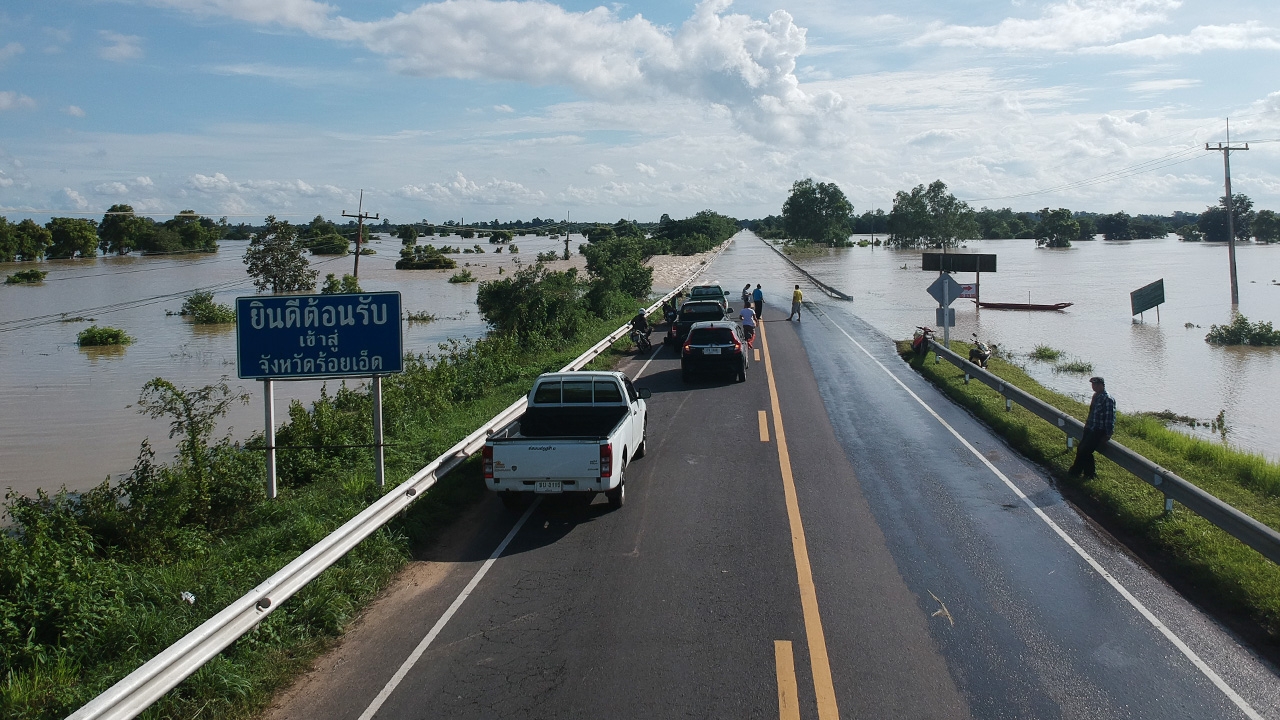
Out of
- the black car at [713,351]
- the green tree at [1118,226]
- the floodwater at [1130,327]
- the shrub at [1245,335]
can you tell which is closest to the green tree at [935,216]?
the floodwater at [1130,327]

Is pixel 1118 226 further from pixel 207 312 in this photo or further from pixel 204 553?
pixel 204 553

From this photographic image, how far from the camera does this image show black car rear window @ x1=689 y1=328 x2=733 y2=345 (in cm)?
2030

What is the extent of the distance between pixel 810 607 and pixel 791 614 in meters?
0.25

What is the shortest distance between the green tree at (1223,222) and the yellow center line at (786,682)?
17583 centimetres

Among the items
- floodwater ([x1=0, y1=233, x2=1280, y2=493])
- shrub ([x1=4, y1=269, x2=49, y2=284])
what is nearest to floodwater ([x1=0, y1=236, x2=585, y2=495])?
floodwater ([x1=0, y1=233, x2=1280, y2=493])

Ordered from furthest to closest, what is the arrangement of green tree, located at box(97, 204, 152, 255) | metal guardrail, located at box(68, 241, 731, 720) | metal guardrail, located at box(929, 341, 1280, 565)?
green tree, located at box(97, 204, 152, 255), metal guardrail, located at box(929, 341, 1280, 565), metal guardrail, located at box(68, 241, 731, 720)

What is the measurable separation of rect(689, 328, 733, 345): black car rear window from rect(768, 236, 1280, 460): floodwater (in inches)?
392

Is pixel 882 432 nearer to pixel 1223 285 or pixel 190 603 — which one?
pixel 190 603

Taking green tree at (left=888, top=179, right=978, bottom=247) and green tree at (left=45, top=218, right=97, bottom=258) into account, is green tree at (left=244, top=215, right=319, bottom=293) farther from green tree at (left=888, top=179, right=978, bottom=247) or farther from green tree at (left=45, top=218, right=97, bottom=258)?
green tree at (left=888, top=179, right=978, bottom=247)

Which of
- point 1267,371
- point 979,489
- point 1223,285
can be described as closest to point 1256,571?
point 979,489

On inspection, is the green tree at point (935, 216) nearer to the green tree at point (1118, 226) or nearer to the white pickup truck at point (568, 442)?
the green tree at point (1118, 226)

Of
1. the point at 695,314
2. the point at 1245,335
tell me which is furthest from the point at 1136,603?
the point at 1245,335

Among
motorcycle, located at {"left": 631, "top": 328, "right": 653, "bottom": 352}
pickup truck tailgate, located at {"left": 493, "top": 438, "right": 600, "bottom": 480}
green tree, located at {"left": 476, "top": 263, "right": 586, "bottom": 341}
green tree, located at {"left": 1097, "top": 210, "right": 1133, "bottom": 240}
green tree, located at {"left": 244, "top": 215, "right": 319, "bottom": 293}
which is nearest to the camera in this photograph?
pickup truck tailgate, located at {"left": 493, "top": 438, "right": 600, "bottom": 480}

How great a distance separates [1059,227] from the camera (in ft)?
496
